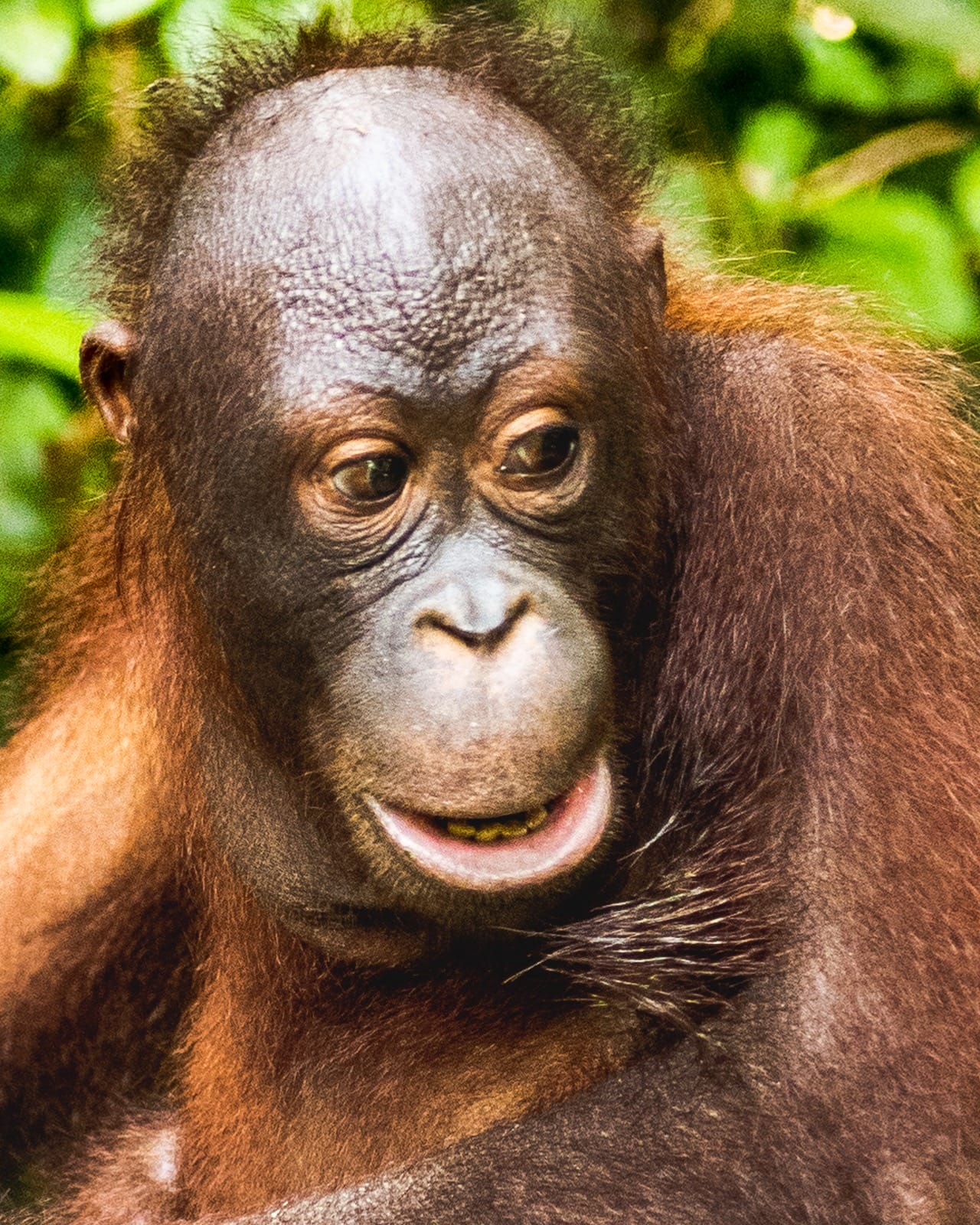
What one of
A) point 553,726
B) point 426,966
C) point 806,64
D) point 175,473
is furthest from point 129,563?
point 806,64

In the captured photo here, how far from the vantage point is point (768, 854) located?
7.38 feet

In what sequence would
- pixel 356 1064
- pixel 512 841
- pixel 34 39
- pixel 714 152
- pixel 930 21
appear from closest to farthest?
1. pixel 512 841
2. pixel 356 1064
3. pixel 930 21
4. pixel 34 39
5. pixel 714 152

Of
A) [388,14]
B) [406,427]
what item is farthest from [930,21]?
[406,427]

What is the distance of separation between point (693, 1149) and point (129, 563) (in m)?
1.30

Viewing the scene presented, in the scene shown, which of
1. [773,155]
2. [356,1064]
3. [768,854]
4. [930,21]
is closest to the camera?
[768,854]

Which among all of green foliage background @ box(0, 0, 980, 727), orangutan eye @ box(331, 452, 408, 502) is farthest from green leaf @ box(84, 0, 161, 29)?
orangutan eye @ box(331, 452, 408, 502)

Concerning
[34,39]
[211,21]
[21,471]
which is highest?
[211,21]

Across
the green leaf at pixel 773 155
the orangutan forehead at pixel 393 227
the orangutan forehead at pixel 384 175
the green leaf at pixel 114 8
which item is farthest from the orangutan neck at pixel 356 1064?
the green leaf at pixel 773 155

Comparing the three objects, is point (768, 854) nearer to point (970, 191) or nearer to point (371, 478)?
point (371, 478)

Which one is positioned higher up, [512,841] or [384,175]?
[384,175]

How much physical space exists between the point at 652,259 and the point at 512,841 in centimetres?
91

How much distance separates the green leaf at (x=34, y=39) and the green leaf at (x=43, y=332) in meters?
0.49

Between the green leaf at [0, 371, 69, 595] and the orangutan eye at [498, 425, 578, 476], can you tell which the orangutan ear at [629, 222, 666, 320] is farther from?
the green leaf at [0, 371, 69, 595]

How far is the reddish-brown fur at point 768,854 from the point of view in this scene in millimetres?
2096
